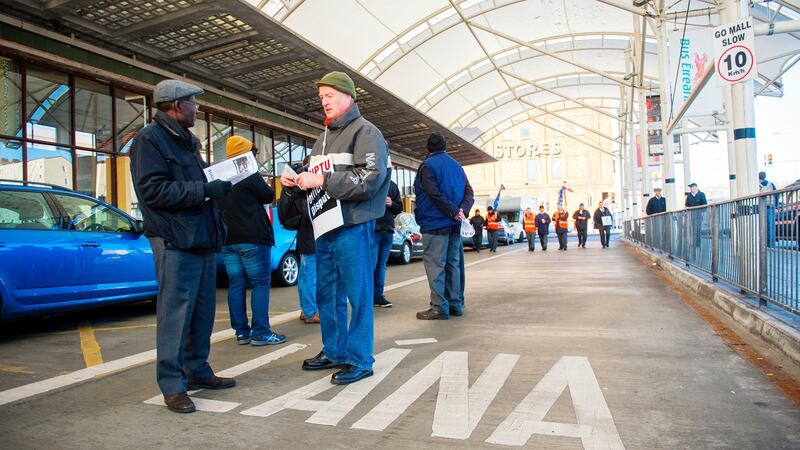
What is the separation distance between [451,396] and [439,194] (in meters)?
3.13

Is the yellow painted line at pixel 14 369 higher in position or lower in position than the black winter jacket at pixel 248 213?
lower

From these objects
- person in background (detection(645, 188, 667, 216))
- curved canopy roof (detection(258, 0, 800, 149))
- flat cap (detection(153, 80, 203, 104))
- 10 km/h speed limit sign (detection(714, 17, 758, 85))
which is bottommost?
person in background (detection(645, 188, 667, 216))

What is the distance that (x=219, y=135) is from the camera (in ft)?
53.8

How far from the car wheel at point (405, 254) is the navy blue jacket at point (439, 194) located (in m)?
8.92

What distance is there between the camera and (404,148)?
91.6ft

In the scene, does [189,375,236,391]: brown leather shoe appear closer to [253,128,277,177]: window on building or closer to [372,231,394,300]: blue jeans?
[372,231,394,300]: blue jeans

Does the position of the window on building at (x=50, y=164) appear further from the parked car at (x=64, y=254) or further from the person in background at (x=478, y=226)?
the person in background at (x=478, y=226)

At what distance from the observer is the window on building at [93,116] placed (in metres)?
12.5

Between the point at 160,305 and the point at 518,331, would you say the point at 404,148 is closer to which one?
the point at 518,331

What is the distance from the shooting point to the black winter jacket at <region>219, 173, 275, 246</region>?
17.6 feet

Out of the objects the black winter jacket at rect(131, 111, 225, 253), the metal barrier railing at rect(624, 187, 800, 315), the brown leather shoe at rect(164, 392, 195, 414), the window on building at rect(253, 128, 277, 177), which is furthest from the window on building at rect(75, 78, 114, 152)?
the metal barrier railing at rect(624, 187, 800, 315)

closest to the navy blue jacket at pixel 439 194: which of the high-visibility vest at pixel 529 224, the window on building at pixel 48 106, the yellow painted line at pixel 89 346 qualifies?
the yellow painted line at pixel 89 346

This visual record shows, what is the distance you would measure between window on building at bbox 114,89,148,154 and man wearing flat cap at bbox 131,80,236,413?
11.0 meters

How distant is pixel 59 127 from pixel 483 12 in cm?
1673
